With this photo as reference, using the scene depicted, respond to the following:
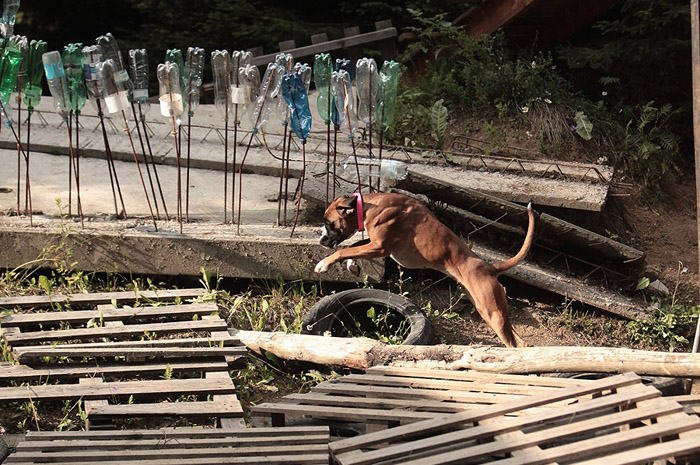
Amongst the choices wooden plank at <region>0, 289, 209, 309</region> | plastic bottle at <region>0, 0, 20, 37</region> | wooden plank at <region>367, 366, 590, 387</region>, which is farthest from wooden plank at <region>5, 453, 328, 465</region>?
plastic bottle at <region>0, 0, 20, 37</region>

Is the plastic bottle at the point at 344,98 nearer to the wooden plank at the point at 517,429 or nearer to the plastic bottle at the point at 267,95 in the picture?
the plastic bottle at the point at 267,95

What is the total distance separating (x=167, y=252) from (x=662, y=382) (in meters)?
3.51

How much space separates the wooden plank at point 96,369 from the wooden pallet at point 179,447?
85cm

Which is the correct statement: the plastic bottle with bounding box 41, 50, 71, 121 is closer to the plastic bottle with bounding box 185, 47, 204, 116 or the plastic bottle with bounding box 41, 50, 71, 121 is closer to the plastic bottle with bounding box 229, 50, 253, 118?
the plastic bottle with bounding box 185, 47, 204, 116

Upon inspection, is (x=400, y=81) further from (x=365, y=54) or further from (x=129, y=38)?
(x=129, y=38)

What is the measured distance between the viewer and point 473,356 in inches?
200

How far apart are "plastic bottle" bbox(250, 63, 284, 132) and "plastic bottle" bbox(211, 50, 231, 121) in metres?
0.23

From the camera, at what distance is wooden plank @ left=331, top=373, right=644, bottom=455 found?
410 cm

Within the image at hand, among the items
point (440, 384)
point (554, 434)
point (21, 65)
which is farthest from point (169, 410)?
point (21, 65)

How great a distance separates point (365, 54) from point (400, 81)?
1097 millimetres

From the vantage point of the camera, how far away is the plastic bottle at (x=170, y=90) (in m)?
6.03

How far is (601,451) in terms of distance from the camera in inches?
156

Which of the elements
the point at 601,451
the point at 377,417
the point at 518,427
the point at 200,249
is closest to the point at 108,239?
the point at 200,249

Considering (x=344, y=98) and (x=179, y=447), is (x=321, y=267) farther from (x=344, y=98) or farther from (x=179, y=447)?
(x=179, y=447)
